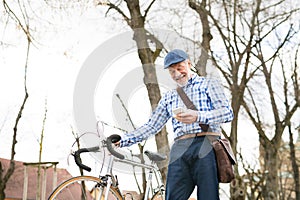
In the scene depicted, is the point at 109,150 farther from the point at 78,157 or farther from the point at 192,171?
the point at 192,171

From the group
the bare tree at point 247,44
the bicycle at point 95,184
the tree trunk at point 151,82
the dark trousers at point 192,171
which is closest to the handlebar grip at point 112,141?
the bicycle at point 95,184

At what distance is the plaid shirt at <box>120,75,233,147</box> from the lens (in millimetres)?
2039

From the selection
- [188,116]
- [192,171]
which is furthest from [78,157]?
[188,116]

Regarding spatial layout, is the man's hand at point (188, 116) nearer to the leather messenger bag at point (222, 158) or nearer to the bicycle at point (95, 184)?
the leather messenger bag at point (222, 158)

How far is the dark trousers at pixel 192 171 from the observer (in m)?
2.08

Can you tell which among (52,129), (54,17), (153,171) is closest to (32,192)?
(52,129)

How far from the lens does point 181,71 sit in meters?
2.20

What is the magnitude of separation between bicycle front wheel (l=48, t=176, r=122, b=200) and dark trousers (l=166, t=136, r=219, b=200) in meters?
0.41

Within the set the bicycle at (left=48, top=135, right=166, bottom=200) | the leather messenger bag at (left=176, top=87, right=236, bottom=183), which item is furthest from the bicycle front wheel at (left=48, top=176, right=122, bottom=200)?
the leather messenger bag at (left=176, top=87, right=236, bottom=183)

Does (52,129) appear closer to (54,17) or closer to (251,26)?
(54,17)

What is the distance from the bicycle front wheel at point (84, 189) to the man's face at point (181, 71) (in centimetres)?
73

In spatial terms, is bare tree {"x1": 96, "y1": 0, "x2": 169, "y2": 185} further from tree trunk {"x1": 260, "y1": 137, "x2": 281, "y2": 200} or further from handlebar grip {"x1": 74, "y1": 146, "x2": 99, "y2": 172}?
tree trunk {"x1": 260, "y1": 137, "x2": 281, "y2": 200}

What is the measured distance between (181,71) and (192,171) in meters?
0.51

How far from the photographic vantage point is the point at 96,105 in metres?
4.37
